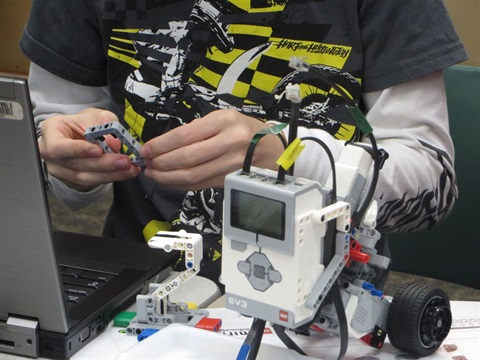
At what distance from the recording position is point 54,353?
780 mm

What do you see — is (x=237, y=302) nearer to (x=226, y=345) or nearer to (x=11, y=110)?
(x=226, y=345)

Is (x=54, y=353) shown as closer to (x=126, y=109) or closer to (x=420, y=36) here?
(x=126, y=109)

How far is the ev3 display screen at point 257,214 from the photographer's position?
65 centimetres

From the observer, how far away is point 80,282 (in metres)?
0.86

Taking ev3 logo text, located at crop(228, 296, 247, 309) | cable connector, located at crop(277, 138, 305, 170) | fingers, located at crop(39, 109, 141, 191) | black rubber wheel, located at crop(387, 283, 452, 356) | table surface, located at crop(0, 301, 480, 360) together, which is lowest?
table surface, located at crop(0, 301, 480, 360)

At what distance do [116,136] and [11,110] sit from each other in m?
0.22

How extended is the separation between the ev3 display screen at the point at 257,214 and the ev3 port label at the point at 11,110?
0.17 meters

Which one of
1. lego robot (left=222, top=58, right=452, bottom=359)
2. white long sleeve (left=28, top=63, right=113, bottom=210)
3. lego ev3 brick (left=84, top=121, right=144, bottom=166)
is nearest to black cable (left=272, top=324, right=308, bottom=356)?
lego robot (left=222, top=58, right=452, bottom=359)

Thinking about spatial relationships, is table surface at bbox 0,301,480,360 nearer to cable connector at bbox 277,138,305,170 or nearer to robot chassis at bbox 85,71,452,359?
robot chassis at bbox 85,71,452,359

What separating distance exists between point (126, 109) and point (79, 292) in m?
0.34

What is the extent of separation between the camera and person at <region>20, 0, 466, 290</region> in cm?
98

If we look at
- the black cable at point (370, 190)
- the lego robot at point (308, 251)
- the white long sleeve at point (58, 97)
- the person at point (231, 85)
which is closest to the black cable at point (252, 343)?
the lego robot at point (308, 251)

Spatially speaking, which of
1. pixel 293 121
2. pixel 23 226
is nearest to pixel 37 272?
pixel 23 226

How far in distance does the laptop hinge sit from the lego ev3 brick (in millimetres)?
197
